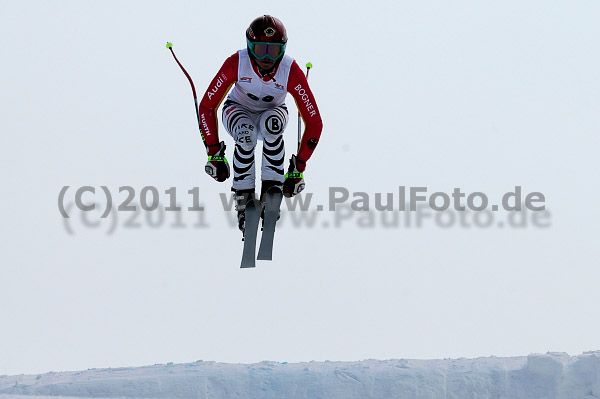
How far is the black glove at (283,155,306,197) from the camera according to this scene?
15094 millimetres

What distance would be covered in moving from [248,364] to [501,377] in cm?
963

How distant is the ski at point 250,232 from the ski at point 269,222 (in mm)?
149

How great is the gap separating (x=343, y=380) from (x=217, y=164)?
2149 centimetres

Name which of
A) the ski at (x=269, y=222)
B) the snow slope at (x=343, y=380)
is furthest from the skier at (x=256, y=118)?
the snow slope at (x=343, y=380)

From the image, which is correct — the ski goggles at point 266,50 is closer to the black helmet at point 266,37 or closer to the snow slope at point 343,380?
the black helmet at point 266,37

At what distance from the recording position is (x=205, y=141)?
14977 mm

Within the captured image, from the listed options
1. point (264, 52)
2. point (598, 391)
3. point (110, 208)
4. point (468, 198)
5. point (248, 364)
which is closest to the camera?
point (264, 52)

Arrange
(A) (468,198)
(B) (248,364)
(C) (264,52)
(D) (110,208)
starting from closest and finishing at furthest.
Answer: (C) (264,52) → (D) (110,208) → (A) (468,198) → (B) (248,364)

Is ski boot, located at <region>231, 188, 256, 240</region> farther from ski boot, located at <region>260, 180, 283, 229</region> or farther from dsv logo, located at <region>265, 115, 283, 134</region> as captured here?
dsv logo, located at <region>265, 115, 283, 134</region>

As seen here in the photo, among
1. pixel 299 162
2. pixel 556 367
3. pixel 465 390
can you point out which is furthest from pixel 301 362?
pixel 299 162

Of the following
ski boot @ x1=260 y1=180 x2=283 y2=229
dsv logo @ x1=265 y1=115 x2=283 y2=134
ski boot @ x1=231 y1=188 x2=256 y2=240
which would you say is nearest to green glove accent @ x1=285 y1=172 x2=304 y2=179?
ski boot @ x1=260 y1=180 x2=283 y2=229

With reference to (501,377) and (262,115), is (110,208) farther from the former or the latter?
(501,377)

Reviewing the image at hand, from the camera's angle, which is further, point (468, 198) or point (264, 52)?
point (468, 198)

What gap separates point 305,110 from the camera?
14883 mm
